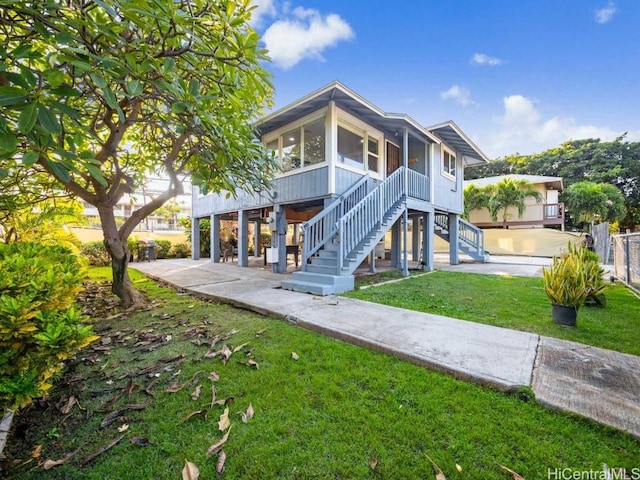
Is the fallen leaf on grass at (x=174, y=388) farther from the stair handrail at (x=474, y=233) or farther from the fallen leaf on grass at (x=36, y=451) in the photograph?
the stair handrail at (x=474, y=233)

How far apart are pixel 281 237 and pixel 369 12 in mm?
7573

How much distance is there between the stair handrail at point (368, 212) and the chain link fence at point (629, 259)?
5.04 metres

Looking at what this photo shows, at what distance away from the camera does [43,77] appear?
1845 millimetres

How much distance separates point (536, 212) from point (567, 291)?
837 inches

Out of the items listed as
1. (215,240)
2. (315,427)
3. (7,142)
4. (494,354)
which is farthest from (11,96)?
(215,240)

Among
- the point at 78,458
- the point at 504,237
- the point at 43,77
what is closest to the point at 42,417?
the point at 78,458

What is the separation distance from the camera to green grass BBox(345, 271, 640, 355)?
3.59 meters

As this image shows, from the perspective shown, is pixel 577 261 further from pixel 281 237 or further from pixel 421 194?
pixel 281 237

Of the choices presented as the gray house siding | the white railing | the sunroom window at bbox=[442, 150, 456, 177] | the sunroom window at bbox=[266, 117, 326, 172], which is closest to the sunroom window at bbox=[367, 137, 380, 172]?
the white railing

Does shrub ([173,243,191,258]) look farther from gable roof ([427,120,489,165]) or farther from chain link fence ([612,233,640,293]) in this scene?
chain link fence ([612,233,640,293])

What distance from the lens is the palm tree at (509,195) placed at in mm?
18719

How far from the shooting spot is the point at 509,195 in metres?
18.8

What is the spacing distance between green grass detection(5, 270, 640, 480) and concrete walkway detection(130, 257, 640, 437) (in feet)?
0.53

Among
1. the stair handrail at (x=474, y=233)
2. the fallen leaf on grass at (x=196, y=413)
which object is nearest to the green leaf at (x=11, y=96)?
the fallen leaf on grass at (x=196, y=413)
